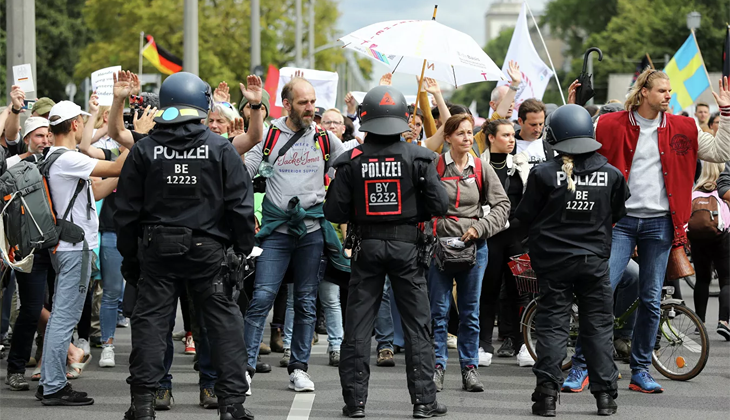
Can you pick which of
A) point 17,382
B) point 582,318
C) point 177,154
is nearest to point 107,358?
point 17,382

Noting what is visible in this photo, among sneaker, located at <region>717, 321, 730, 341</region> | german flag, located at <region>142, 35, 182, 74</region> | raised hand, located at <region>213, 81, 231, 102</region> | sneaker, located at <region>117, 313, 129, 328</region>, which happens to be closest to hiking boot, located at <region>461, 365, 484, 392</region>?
raised hand, located at <region>213, 81, 231, 102</region>

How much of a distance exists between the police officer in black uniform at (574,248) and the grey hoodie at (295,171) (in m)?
1.49

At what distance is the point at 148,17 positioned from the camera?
137 feet

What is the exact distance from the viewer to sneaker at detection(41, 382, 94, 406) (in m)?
7.16

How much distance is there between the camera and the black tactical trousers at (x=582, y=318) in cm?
684

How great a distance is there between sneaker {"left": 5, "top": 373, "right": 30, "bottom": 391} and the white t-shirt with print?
1.10 meters

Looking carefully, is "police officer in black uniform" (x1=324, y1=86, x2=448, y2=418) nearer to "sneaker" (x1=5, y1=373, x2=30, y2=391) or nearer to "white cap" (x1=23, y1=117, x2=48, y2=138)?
"sneaker" (x1=5, y1=373, x2=30, y2=391)

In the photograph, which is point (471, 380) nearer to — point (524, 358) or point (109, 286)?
point (524, 358)

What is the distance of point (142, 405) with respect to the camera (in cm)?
611

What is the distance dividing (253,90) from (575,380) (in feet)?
10.0

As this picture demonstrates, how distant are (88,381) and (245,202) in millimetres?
2623

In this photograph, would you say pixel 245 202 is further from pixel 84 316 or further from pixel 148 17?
pixel 148 17

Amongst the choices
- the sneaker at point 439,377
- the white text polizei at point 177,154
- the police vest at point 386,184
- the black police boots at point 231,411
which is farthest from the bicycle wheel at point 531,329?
the white text polizei at point 177,154

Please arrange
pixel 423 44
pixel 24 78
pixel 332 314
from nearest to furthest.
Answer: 1. pixel 423 44
2. pixel 332 314
3. pixel 24 78
